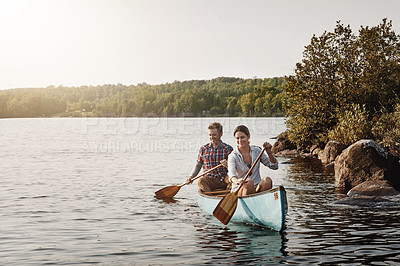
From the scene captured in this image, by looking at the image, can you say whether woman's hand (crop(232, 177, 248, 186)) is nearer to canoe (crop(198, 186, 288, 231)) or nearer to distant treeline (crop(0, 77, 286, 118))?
canoe (crop(198, 186, 288, 231))

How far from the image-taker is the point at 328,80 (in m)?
29.1

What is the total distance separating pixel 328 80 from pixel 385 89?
3283mm

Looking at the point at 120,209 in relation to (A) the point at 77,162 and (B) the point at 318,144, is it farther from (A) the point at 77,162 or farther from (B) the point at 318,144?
(B) the point at 318,144

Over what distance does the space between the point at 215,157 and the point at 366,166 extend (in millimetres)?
6162

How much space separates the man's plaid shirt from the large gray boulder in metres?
5.59

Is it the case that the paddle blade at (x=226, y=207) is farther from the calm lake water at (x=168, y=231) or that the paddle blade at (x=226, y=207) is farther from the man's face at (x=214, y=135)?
the man's face at (x=214, y=135)

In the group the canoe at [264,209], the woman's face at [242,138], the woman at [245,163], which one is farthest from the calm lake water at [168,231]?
the woman's face at [242,138]

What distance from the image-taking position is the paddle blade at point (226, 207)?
33.5 ft

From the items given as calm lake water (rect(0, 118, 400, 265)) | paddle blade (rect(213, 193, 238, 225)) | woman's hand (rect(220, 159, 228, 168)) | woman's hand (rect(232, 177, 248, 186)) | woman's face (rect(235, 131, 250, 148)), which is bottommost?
calm lake water (rect(0, 118, 400, 265))

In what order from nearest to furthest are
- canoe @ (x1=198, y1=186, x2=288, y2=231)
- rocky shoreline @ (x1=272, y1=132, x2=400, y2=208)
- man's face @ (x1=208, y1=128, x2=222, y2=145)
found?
canoe @ (x1=198, y1=186, x2=288, y2=231) → man's face @ (x1=208, y1=128, x2=222, y2=145) → rocky shoreline @ (x1=272, y1=132, x2=400, y2=208)

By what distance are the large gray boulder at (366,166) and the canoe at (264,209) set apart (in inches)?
264

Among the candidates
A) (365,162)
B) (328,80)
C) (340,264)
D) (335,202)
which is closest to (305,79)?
(328,80)

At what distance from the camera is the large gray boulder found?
613 inches

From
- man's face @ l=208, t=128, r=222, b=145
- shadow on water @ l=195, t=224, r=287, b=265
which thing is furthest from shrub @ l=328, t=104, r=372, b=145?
shadow on water @ l=195, t=224, r=287, b=265
